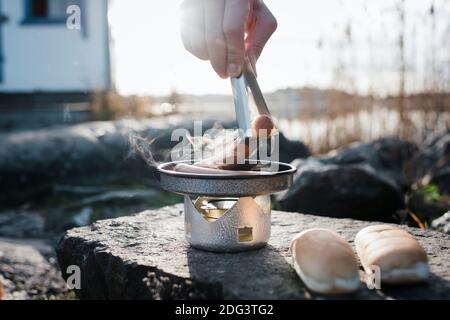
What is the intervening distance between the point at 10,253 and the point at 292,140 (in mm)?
4156

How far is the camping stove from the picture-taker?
2305mm

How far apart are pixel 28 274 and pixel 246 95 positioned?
246 centimetres

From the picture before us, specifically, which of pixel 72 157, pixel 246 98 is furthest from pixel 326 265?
pixel 72 157

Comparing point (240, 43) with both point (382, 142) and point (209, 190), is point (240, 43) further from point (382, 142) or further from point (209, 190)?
point (382, 142)

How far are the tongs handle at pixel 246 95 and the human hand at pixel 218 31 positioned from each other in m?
0.08

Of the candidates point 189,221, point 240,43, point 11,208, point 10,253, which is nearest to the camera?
point 240,43

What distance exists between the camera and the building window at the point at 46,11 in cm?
1237

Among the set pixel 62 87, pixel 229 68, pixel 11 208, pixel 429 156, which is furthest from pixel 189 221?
pixel 62 87

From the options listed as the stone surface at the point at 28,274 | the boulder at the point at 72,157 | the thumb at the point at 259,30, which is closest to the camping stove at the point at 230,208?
the thumb at the point at 259,30

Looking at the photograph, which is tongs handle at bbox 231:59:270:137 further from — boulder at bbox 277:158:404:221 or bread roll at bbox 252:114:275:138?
boulder at bbox 277:158:404:221

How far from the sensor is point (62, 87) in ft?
41.1

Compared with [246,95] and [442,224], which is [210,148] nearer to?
[246,95]

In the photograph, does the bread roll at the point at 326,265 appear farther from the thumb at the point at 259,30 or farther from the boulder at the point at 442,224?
the boulder at the point at 442,224

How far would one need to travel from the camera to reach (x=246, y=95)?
2.51m
